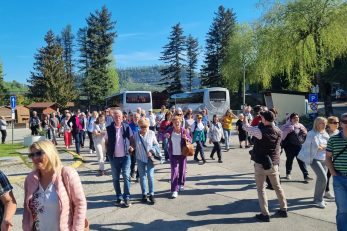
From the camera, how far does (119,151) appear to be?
7.15 meters

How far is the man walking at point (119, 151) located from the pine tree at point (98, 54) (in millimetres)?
56787

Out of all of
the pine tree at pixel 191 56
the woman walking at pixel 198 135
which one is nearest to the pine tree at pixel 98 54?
the pine tree at pixel 191 56

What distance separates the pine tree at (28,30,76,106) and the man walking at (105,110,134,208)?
5341 centimetres

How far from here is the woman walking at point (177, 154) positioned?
7.72 metres

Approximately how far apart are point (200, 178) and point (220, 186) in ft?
3.22

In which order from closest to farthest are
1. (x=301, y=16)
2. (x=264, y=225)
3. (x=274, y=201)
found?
1. (x=264, y=225)
2. (x=274, y=201)
3. (x=301, y=16)

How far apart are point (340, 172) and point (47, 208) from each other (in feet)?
12.1

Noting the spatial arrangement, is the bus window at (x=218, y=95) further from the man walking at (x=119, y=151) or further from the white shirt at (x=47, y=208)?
the white shirt at (x=47, y=208)

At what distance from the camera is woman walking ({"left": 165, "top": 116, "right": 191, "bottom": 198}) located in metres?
7.72

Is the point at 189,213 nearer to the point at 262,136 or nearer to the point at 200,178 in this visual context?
the point at 262,136

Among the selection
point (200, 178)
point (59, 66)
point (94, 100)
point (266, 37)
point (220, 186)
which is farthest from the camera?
point (94, 100)

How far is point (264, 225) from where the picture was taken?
588 centimetres

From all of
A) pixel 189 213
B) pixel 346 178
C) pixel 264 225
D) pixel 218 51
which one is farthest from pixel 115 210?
pixel 218 51

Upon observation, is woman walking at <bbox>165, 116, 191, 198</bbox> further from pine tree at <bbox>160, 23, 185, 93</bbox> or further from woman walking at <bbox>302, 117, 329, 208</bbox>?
pine tree at <bbox>160, 23, 185, 93</bbox>
